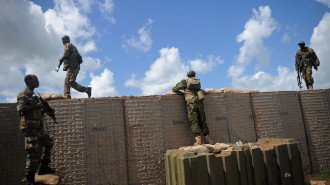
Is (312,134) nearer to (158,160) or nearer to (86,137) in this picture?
(158,160)

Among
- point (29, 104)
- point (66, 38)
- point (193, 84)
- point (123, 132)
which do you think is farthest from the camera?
point (66, 38)

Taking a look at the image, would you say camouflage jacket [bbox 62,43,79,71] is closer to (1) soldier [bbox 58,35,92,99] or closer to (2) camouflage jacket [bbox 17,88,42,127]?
(1) soldier [bbox 58,35,92,99]

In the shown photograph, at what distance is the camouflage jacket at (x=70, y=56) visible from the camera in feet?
21.0

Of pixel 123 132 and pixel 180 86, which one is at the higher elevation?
pixel 180 86

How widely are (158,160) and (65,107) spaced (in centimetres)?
270

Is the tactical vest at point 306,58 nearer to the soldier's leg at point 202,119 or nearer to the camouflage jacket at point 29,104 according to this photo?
the soldier's leg at point 202,119

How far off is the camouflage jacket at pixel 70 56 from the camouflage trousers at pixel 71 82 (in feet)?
0.42

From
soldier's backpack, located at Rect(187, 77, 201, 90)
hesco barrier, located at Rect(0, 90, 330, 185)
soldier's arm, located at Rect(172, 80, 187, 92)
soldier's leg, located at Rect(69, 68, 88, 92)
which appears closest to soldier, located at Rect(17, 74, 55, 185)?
hesco barrier, located at Rect(0, 90, 330, 185)

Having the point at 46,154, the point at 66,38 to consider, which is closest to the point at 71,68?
the point at 66,38

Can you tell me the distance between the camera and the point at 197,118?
551cm

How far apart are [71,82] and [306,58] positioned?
864 cm

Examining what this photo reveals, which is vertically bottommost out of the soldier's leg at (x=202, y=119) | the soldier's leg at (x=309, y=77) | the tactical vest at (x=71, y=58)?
the soldier's leg at (x=202, y=119)

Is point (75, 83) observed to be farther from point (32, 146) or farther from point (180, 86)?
point (180, 86)

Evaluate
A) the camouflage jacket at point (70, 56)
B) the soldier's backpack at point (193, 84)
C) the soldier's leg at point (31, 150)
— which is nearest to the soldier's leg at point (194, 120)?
the soldier's backpack at point (193, 84)
